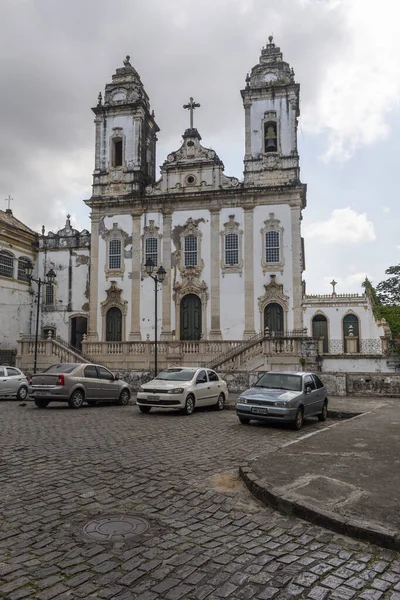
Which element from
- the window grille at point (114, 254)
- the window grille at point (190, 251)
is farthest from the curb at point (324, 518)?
the window grille at point (114, 254)

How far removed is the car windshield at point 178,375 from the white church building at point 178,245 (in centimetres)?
1105

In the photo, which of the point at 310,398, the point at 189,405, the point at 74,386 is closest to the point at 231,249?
the point at 74,386

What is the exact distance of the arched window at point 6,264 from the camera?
32312mm

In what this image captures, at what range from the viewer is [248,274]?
30.4 meters

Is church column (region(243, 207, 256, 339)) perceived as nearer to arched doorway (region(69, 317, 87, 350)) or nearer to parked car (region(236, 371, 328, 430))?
arched doorway (region(69, 317, 87, 350))

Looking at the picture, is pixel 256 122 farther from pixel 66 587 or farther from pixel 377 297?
pixel 66 587

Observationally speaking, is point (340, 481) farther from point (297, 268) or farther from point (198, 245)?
point (198, 245)

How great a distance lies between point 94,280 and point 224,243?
29.1ft

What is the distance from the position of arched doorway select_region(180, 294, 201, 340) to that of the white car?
14.0 metres

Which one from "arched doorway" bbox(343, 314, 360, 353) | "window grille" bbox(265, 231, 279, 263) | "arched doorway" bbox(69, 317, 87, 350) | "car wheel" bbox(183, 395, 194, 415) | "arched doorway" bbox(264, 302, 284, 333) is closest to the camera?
"car wheel" bbox(183, 395, 194, 415)

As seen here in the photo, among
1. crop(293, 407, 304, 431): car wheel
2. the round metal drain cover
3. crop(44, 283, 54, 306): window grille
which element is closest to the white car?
crop(293, 407, 304, 431): car wheel

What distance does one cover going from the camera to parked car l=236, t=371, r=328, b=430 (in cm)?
1195

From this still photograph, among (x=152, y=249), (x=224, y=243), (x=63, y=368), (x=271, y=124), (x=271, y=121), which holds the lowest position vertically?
(x=63, y=368)

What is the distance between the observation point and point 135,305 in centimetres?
3148
